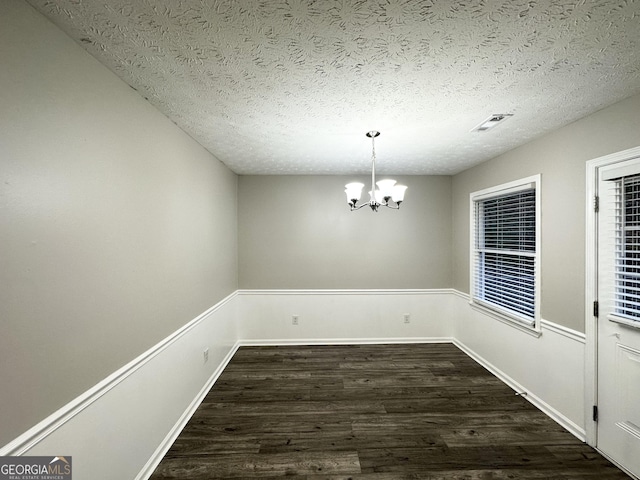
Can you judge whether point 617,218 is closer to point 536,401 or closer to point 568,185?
point 568,185

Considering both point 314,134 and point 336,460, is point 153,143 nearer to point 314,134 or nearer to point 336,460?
point 314,134

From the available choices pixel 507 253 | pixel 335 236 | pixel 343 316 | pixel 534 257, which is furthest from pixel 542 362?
pixel 335 236

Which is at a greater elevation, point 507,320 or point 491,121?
point 491,121

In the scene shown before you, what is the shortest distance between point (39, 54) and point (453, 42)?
1.75 metres

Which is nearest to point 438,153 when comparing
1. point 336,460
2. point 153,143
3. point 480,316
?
point 480,316

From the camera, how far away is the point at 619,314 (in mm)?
1952

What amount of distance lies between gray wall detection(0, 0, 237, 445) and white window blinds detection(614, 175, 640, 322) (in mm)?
3177

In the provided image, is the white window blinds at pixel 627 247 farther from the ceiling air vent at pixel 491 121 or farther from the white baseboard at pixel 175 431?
the white baseboard at pixel 175 431

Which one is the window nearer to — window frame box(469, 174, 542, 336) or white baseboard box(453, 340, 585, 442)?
window frame box(469, 174, 542, 336)

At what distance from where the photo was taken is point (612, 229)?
2.00 m

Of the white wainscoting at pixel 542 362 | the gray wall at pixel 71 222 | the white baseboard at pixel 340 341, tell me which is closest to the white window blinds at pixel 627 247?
the white wainscoting at pixel 542 362

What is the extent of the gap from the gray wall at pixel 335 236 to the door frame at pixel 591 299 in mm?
2150

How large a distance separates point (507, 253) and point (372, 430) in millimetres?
2304

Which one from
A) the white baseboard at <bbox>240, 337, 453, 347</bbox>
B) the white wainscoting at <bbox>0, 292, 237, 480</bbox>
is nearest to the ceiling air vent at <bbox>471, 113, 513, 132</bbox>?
the white wainscoting at <bbox>0, 292, 237, 480</bbox>
